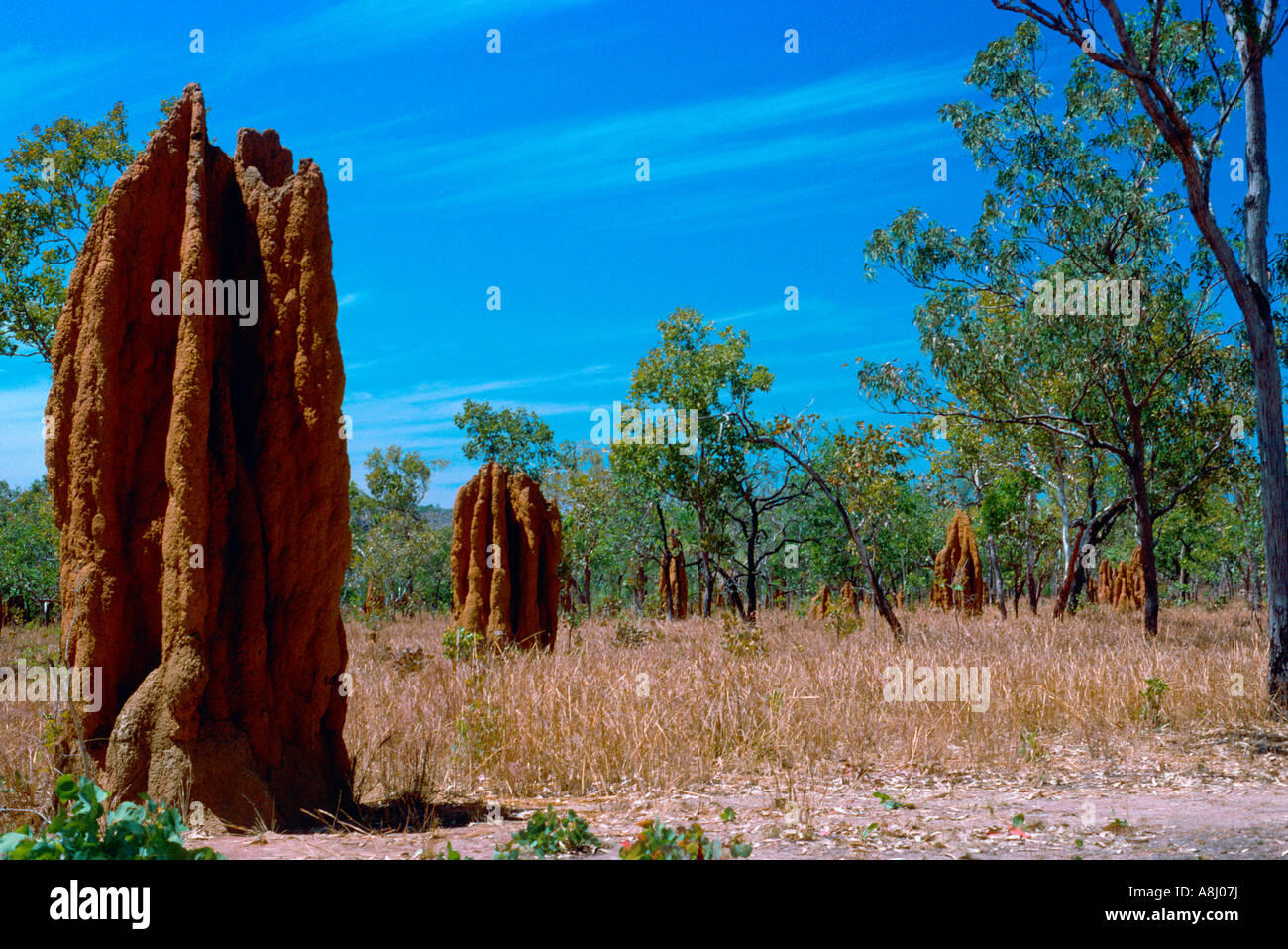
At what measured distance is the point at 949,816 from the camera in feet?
19.8

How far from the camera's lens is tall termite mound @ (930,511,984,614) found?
23.5 metres

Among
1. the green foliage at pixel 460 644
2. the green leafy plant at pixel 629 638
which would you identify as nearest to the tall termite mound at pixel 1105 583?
the green leafy plant at pixel 629 638

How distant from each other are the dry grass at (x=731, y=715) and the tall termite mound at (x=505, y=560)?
107 cm

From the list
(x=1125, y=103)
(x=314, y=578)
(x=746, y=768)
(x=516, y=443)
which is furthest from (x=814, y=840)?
(x=516, y=443)

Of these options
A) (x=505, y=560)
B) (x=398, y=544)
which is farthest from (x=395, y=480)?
(x=505, y=560)

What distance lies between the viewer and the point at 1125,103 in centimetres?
1650

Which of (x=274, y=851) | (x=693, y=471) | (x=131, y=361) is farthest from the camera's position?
(x=693, y=471)

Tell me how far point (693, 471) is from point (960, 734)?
1652 cm

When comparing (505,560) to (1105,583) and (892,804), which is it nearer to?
(892,804)

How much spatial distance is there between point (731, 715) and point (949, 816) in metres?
2.13

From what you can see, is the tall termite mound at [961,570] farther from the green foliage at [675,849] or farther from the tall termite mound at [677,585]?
the green foliage at [675,849]

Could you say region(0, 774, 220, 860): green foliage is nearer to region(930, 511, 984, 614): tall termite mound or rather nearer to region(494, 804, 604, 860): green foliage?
region(494, 804, 604, 860): green foliage

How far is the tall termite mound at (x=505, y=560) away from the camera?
1266cm
